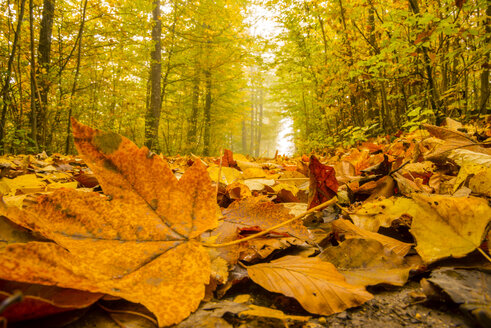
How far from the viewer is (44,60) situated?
5.61 metres

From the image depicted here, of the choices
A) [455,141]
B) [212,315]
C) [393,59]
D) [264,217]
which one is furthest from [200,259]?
[393,59]

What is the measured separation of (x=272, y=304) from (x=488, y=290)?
341 mm

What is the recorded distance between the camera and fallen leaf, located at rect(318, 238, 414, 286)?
516mm

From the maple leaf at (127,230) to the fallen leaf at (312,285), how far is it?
12cm

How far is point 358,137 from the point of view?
3926mm

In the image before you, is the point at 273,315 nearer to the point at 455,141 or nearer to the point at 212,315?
the point at 212,315

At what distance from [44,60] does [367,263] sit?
7007 mm

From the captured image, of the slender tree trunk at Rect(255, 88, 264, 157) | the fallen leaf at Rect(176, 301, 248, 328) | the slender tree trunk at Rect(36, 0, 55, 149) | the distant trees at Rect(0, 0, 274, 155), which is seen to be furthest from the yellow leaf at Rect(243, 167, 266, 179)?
the slender tree trunk at Rect(255, 88, 264, 157)

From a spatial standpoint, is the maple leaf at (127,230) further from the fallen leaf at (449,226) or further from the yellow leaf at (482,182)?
the yellow leaf at (482,182)

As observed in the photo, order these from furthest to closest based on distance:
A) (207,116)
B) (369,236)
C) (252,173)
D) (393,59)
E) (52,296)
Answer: (207,116), (393,59), (252,173), (369,236), (52,296)

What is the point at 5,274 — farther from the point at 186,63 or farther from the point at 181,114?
the point at 181,114

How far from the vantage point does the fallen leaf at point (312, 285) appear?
1.44 feet

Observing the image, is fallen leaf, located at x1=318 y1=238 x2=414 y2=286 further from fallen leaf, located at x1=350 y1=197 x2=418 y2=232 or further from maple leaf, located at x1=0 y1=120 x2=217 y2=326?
maple leaf, located at x1=0 y1=120 x2=217 y2=326

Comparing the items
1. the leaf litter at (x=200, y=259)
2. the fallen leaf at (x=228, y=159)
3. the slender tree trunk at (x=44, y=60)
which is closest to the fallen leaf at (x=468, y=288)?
A: the leaf litter at (x=200, y=259)
